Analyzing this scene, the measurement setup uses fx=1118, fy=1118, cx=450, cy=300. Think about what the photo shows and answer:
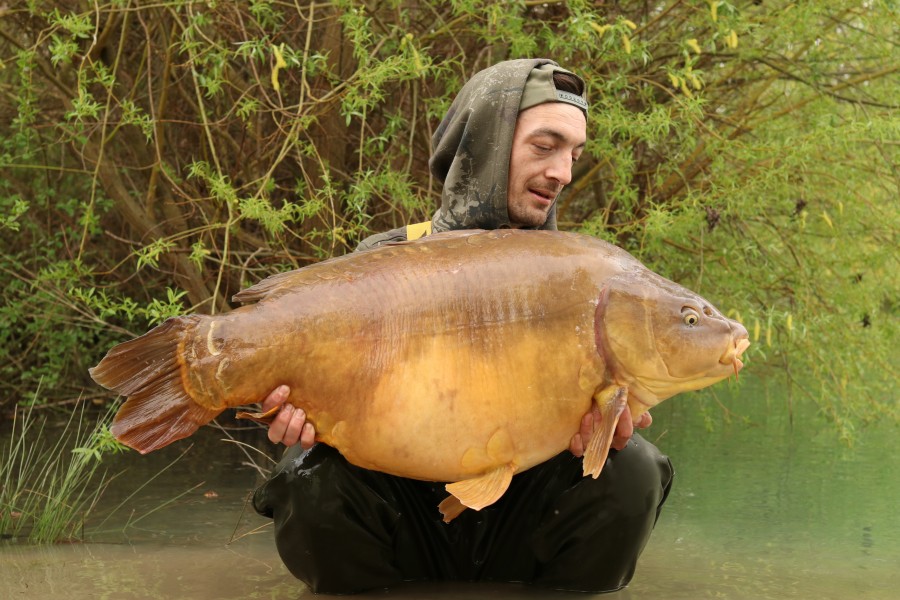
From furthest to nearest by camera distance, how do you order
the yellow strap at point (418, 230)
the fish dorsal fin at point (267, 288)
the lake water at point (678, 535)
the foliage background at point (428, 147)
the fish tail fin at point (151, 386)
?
the foliage background at point (428, 147) < the yellow strap at point (418, 230) < the lake water at point (678, 535) < the fish dorsal fin at point (267, 288) < the fish tail fin at point (151, 386)

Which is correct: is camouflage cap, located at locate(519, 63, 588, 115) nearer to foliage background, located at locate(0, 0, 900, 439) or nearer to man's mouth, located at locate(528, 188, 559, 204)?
man's mouth, located at locate(528, 188, 559, 204)

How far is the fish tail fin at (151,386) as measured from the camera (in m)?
2.21

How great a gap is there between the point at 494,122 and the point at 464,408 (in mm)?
986

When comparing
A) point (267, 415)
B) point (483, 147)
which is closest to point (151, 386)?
point (267, 415)

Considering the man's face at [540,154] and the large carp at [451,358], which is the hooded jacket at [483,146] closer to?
the man's face at [540,154]

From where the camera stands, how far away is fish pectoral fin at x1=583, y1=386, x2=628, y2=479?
2.26 metres

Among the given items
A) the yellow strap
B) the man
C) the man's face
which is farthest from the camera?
the yellow strap

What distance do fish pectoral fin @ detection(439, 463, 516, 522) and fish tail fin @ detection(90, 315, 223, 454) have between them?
551mm

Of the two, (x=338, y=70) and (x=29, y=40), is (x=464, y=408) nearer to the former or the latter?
(x=338, y=70)

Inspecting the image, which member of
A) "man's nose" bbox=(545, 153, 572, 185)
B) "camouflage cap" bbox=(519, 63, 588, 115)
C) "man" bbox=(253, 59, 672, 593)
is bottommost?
"man" bbox=(253, 59, 672, 593)

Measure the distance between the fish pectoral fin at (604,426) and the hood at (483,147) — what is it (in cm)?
83

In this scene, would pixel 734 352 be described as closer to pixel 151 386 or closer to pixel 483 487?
pixel 483 487

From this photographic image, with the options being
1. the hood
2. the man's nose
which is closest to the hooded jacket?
the hood

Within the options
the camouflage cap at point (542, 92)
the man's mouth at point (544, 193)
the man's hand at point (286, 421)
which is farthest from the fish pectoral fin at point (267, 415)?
the camouflage cap at point (542, 92)
